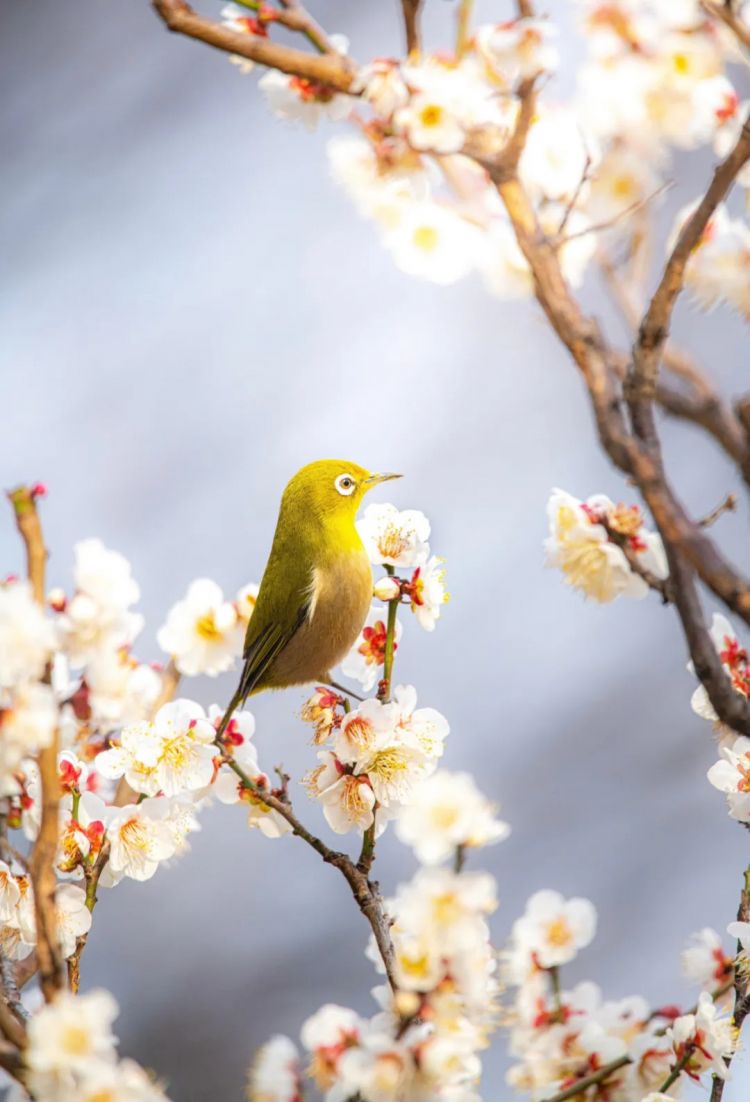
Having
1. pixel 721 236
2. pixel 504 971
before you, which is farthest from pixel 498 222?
pixel 504 971

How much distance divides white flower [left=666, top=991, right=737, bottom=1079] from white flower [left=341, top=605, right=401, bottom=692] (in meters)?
0.27

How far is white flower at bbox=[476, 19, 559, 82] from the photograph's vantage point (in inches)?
32.0

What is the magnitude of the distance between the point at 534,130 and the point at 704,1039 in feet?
3.01

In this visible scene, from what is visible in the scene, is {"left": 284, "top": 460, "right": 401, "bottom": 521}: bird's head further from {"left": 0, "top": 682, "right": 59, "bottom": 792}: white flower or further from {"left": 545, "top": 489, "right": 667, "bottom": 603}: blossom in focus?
{"left": 0, "top": 682, "right": 59, "bottom": 792}: white flower

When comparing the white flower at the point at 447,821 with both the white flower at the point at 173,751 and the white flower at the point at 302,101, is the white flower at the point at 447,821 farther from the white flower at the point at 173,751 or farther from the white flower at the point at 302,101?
the white flower at the point at 302,101

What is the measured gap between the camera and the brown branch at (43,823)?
1.49ft

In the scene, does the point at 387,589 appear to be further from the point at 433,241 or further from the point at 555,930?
the point at 433,241

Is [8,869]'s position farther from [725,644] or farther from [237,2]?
[237,2]

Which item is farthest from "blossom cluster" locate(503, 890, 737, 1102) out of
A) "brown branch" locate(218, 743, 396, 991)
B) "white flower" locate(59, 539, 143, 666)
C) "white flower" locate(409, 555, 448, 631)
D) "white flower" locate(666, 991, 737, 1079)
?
"white flower" locate(59, 539, 143, 666)

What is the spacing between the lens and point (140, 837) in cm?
68

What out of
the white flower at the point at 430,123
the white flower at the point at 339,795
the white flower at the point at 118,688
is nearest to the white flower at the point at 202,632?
the white flower at the point at 118,688

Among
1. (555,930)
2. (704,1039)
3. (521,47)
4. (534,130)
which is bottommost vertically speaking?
(704,1039)

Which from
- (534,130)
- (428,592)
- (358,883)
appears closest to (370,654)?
(428,592)

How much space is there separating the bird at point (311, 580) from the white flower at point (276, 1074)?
0.26 metres
